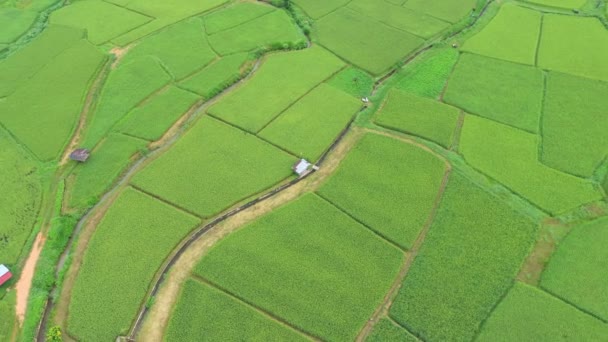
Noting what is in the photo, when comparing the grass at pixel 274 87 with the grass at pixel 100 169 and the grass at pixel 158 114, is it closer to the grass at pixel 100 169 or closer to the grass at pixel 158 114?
the grass at pixel 158 114

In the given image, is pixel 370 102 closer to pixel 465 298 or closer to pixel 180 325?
pixel 465 298

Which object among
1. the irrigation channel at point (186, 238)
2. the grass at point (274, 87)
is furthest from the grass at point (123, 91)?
the grass at point (274, 87)

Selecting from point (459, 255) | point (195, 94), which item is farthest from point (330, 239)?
point (195, 94)

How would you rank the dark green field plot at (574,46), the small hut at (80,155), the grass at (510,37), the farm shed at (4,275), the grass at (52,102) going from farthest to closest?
1. the grass at (510,37)
2. the dark green field plot at (574,46)
3. the grass at (52,102)
4. the small hut at (80,155)
5. the farm shed at (4,275)

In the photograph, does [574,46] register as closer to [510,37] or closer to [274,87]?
[510,37]

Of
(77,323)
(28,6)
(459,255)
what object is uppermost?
(28,6)

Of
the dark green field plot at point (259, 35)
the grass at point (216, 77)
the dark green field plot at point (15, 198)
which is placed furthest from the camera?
the dark green field plot at point (259, 35)
